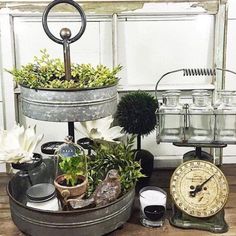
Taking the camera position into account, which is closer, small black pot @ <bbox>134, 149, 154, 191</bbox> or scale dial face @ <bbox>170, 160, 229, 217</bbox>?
scale dial face @ <bbox>170, 160, 229, 217</bbox>

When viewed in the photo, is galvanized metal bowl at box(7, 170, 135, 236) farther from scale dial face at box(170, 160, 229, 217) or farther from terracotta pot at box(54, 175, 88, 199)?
scale dial face at box(170, 160, 229, 217)

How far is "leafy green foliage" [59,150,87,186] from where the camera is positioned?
939 millimetres

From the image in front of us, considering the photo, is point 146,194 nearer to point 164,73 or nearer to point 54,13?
point 164,73

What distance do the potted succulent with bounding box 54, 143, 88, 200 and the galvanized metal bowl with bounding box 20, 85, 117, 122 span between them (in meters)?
0.12

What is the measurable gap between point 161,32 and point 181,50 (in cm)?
10

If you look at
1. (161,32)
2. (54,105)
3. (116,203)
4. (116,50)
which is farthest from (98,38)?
(116,203)

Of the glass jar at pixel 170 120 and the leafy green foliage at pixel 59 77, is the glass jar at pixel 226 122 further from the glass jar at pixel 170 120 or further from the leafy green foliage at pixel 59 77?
the leafy green foliage at pixel 59 77

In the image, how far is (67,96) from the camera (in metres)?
0.88

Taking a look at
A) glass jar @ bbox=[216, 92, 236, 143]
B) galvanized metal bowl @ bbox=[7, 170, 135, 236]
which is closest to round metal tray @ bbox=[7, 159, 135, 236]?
galvanized metal bowl @ bbox=[7, 170, 135, 236]

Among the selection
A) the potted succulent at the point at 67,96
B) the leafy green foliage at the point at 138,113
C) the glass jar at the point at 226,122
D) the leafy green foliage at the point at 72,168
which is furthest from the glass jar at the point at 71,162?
the glass jar at the point at 226,122

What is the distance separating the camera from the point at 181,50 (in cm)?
135

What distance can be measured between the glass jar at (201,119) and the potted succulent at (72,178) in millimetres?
318

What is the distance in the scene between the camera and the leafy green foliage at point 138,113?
46.2 inches

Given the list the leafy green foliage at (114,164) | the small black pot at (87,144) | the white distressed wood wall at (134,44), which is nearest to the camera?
the leafy green foliage at (114,164)
